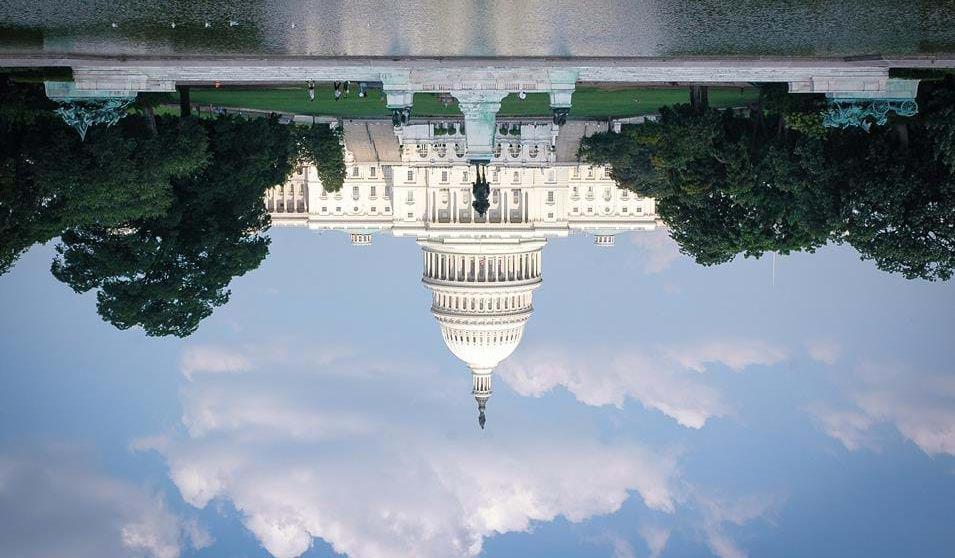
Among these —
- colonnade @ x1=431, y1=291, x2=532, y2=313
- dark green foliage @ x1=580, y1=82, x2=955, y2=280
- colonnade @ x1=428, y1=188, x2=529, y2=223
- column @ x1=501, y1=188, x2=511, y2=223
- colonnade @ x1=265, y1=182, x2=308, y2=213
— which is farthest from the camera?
colonnade @ x1=431, y1=291, x2=532, y2=313

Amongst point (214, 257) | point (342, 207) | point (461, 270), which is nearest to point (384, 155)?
point (342, 207)

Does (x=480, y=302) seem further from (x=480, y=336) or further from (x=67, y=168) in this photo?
(x=67, y=168)

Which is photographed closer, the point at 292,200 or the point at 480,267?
the point at 292,200

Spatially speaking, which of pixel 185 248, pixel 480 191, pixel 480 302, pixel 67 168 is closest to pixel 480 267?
pixel 480 302

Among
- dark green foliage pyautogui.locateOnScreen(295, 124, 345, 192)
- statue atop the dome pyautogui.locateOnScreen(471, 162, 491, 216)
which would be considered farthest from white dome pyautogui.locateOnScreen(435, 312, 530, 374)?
dark green foliage pyautogui.locateOnScreen(295, 124, 345, 192)

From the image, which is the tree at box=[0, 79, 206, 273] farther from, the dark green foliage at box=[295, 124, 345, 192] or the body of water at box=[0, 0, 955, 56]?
the dark green foliage at box=[295, 124, 345, 192]

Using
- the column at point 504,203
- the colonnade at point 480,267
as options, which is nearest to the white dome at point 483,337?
the colonnade at point 480,267
